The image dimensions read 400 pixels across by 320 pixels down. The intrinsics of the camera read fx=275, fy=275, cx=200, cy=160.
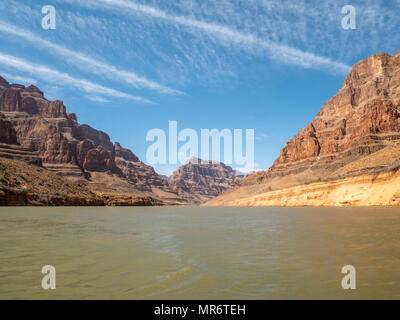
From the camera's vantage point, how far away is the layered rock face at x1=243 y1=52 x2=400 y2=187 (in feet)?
444

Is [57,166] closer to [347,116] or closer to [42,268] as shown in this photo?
[42,268]

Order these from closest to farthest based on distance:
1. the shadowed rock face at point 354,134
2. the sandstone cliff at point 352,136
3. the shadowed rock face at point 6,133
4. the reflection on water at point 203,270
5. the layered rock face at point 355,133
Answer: the reflection on water at point 203,270, the shadowed rock face at point 6,133, the sandstone cliff at point 352,136, the shadowed rock face at point 354,134, the layered rock face at point 355,133

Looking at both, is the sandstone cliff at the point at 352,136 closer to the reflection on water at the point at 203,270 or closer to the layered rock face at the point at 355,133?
the layered rock face at the point at 355,133

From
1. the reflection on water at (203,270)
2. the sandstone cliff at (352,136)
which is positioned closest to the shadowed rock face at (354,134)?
the sandstone cliff at (352,136)

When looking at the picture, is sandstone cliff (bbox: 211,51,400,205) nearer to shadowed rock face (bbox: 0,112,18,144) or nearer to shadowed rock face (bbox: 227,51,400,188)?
shadowed rock face (bbox: 227,51,400,188)

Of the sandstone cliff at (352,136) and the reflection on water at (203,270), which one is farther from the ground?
the sandstone cliff at (352,136)

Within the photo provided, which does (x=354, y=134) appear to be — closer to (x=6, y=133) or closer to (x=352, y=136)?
(x=352, y=136)

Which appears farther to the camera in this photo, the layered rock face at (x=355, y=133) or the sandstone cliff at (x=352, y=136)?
the layered rock face at (x=355, y=133)

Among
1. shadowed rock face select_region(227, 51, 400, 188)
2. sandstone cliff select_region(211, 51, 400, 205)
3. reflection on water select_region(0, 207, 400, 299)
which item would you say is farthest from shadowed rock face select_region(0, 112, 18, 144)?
shadowed rock face select_region(227, 51, 400, 188)

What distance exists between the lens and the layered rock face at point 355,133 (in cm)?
13538

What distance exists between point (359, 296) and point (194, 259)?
5.24 m

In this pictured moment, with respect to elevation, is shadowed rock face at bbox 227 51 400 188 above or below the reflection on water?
above

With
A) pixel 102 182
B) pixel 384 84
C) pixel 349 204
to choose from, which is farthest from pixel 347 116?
pixel 102 182

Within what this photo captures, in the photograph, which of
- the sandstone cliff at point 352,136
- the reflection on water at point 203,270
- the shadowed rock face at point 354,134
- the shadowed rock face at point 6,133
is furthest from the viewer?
the shadowed rock face at point 354,134
